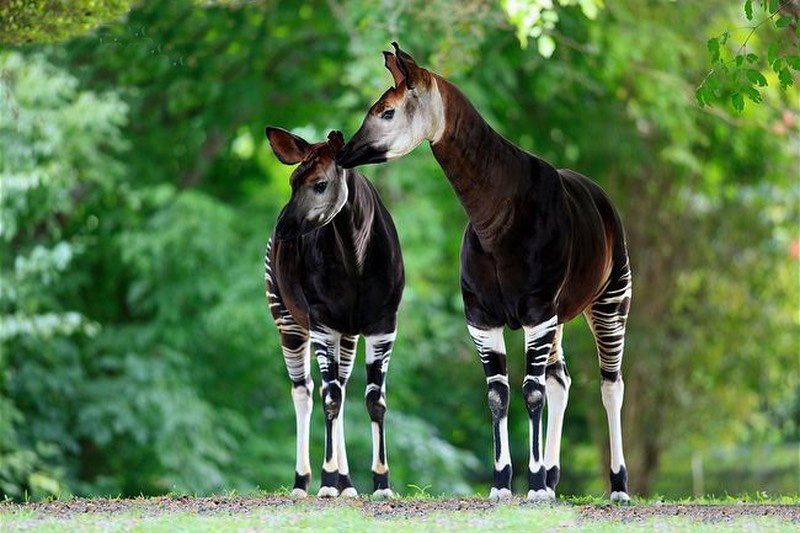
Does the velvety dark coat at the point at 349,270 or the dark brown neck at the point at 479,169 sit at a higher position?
the dark brown neck at the point at 479,169

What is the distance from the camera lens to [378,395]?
809cm

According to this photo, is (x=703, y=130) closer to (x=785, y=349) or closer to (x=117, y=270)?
(x=785, y=349)

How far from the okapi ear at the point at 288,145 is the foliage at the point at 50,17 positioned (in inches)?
92.9

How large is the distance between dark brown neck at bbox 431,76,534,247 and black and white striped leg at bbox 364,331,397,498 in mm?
878

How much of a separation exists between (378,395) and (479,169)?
144 centimetres

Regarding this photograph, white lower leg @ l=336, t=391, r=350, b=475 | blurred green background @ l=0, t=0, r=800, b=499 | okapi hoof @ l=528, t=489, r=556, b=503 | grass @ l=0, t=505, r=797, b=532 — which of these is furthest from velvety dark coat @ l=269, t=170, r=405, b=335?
blurred green background @ l=0, t=0, r=800, b=499

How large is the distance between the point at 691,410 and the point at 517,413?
2.93 m

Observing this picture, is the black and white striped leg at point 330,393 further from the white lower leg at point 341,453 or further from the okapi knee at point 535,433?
the okapi knee at point 535,433

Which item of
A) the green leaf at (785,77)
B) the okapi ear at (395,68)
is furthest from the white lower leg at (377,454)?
the green leaf at (785,77)

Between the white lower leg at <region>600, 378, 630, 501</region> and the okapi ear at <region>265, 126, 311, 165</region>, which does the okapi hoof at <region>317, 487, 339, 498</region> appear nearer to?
the white lower leg at <region>600, 378, 630, 501</region>

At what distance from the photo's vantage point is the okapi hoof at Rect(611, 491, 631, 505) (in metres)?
8.08

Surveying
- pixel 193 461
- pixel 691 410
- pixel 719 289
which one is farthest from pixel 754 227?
pixel 193 461

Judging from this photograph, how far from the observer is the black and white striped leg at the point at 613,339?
8289 mm

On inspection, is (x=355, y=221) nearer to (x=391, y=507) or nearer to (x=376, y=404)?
(x=376, y=404)
